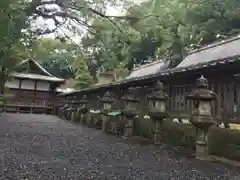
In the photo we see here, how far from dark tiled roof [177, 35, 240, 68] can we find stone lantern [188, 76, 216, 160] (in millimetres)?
5465

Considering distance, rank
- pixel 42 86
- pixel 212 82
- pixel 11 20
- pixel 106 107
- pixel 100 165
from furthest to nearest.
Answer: pixel 42 86 → pixel 106 107 → pixel 212 82 → pixel 11 20 → pixel 100 165

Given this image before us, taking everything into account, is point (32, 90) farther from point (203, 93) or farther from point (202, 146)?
point (202, 146)

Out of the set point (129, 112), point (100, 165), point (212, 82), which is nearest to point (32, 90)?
point (129, 112)

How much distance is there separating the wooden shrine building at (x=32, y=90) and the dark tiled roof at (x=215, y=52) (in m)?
19.1

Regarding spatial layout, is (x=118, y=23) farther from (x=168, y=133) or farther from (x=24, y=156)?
(x=24, y=156)

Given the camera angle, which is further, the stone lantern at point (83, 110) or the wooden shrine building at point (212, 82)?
the stone lantern at point (83, 110)

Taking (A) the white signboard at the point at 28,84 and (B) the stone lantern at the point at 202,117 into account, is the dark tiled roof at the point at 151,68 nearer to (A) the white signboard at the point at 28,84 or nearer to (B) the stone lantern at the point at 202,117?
(B) the stone lantern at the point at 202,117

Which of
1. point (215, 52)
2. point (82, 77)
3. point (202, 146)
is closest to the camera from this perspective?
point (202, 146)

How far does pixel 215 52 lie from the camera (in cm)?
1390

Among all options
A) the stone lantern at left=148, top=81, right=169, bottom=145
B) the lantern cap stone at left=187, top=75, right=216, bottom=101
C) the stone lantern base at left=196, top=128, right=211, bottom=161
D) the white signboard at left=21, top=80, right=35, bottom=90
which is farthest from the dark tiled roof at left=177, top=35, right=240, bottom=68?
the white signboard at left=21, top=80, right=35, bottom=90

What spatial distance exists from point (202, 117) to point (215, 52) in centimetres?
805

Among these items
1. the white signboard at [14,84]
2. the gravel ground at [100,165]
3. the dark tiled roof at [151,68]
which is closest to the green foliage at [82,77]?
the white signboard at [14,84]

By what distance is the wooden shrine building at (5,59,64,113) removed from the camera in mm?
30089

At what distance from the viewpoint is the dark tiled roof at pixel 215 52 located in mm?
12725
